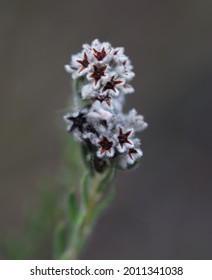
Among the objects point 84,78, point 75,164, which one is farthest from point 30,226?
point 84,78

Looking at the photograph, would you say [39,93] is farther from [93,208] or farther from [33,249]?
[93,208]

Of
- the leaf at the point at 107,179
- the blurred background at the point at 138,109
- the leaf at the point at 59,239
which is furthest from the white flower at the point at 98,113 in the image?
the blurred background at the point at 138,109

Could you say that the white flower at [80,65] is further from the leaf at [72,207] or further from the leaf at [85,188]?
the leaf at [72,207]

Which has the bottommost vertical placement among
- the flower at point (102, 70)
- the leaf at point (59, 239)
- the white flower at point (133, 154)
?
the leaf at point (59, 239)

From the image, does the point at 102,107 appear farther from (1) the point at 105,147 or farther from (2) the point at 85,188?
(2) the point at 85,188

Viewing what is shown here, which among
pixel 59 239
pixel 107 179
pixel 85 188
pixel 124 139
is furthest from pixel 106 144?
pixel 59 239

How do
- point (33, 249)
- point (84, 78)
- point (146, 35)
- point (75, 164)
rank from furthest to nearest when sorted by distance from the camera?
1. point (146, 35)
2. point (33, 249)
3. point (75, 164)
4. point (84, 78)

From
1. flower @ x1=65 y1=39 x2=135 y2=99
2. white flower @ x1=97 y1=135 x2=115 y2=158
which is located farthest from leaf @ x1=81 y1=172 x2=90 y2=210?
flower @ x1=65 y1=39 x2=135 y2=99
